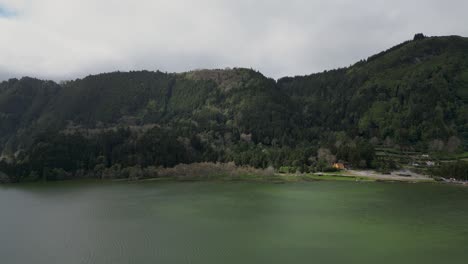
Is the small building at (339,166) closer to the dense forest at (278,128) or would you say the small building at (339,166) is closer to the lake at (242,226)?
the dense forest at (278,128)

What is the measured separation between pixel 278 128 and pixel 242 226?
348 ft

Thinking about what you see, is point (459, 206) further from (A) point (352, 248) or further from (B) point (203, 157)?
(B) point (203, 157)

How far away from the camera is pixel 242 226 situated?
44656 millimetres

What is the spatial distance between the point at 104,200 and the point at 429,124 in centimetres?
10595

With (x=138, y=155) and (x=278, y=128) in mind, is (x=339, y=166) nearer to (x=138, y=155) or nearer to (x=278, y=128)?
(x=278, y=128)

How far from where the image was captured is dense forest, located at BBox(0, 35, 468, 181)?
4232 inches

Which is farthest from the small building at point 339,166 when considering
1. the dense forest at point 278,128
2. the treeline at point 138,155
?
the dense forest at point 278,128

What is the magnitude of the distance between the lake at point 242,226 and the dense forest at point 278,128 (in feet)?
110

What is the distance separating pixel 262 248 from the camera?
35.8 meters

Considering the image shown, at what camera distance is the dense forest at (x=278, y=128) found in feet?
353

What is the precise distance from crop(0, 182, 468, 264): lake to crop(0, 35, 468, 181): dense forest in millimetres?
33409

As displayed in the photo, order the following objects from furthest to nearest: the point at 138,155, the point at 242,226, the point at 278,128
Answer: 1. the point at 278,128
2. the point at 138,155
3. the point at 242,226

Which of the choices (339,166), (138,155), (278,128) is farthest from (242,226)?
(278,128)

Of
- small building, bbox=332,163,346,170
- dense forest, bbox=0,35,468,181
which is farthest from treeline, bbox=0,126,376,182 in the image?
small building, bbox=332,163,346,170
